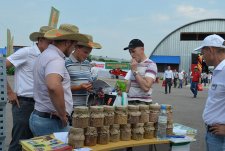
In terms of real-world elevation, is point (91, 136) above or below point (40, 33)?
below

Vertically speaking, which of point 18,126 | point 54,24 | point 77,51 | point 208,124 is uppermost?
point 54,24

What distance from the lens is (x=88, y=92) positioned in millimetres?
4227

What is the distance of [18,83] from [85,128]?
58.2 inches

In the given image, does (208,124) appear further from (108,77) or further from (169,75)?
(108,77)

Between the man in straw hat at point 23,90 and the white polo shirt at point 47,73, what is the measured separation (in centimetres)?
93

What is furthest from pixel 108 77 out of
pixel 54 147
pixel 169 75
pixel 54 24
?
pixel 54 147

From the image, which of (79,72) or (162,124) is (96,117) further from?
(79,72)

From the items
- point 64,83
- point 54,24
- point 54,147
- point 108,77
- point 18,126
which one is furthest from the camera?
point 108,77

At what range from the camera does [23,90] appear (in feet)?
13.6

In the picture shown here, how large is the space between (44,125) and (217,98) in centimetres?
164

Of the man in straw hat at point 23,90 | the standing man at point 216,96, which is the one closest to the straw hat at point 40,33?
the man in straw hat at point 23,90

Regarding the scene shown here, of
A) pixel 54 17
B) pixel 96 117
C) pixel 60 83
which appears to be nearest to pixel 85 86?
pixel 96 117

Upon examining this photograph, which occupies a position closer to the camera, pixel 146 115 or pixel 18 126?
pixel 146 115

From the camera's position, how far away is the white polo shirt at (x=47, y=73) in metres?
3.02
